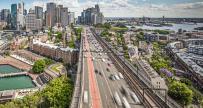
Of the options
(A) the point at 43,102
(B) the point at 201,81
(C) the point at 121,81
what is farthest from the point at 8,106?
(B) the point at 201,81

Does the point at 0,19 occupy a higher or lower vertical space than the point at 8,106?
higher

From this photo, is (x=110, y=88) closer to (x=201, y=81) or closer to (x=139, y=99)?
(x=139, y=99)

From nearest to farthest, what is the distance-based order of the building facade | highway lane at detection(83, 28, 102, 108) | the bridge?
the bridge
highway lane at detection(83, 28, 102, 108)
the building facade

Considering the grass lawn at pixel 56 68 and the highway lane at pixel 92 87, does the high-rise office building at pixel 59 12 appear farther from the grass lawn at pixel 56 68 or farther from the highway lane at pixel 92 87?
the highway lane at pixel 92 87

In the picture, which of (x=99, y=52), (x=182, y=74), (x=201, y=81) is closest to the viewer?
(x=201, y=81)

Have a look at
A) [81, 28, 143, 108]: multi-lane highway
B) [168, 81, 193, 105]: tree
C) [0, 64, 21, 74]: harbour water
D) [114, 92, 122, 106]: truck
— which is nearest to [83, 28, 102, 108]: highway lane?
[81, 28, 143, 108]: multi-lane highway

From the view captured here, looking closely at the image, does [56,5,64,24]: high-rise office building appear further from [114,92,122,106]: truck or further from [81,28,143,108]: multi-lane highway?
[114,92,122,106]: truck

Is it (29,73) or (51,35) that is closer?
(29,73)

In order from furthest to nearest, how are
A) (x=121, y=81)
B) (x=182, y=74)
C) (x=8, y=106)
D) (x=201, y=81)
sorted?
(x=182, y=74), (x=201, y=81), (x=121, y=81), (x=8, y=106)
